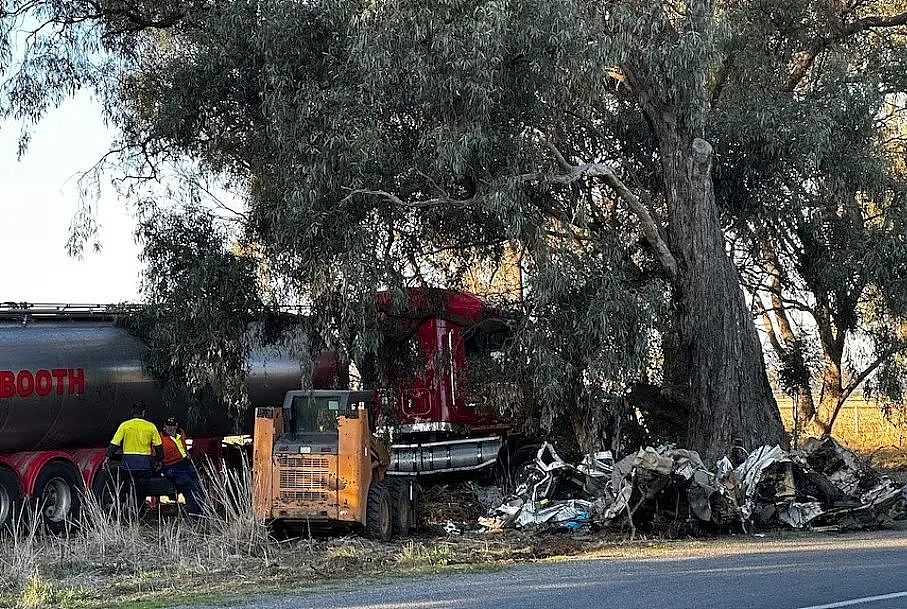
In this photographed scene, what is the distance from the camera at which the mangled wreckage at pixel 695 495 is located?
15.6 meters

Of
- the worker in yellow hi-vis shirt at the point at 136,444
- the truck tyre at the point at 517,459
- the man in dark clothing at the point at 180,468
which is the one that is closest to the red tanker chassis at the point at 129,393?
the truck tyre at the point at 517,459

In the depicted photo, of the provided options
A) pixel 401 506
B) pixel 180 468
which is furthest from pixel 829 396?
pixel 180 468

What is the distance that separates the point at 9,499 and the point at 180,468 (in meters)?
2.25

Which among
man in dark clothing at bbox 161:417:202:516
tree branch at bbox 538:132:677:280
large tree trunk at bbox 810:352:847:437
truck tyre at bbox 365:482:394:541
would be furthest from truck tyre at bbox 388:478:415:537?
large tree trunk at bbox 810:352:847:437

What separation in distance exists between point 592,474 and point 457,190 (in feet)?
14.9

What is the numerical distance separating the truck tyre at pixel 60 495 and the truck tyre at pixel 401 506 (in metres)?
4.40

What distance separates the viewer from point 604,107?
19.9 meters

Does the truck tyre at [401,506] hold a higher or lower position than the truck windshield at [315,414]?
lower

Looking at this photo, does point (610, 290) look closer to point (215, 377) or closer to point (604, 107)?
point (604, 107)

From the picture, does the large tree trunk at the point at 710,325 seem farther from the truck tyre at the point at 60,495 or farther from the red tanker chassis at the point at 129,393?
the truck tyre at the point at 60,495

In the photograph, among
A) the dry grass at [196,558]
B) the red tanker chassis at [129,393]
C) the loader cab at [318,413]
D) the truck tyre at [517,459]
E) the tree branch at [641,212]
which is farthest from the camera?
the truck tyre at [517,459]

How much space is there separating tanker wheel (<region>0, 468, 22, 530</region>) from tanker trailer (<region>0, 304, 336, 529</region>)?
0.04 feet

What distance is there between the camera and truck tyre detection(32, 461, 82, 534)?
674 inches

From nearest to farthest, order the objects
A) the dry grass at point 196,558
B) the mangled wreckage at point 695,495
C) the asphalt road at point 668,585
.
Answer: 1. the asphalt road at point 668,585
2. the dry grass at point 196,558
3. the mangled wreckage at point 695,495
